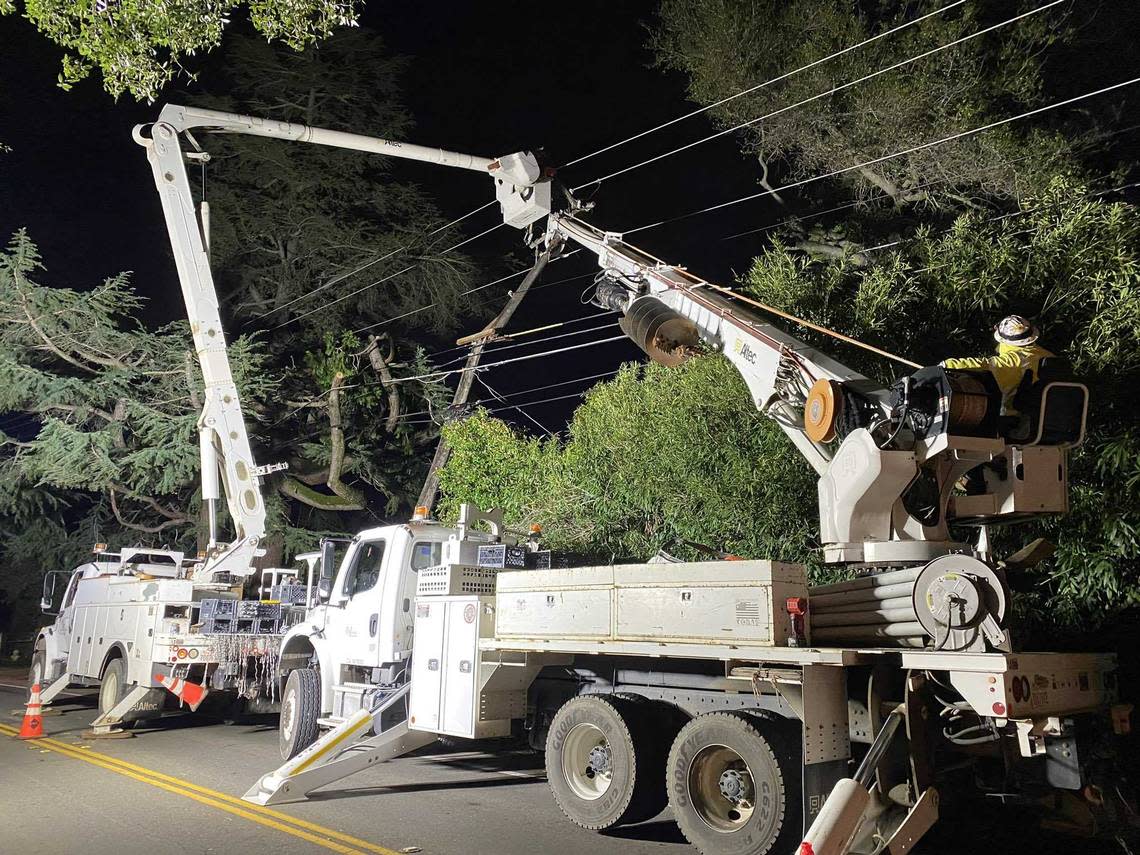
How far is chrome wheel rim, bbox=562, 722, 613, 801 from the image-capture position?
7641 mm

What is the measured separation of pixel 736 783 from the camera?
21.9ft

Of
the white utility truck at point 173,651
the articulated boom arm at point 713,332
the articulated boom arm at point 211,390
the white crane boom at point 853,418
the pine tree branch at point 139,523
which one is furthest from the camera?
the pine tree branch at point 139,523

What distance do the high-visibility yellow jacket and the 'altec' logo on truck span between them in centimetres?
187

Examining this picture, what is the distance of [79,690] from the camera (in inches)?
798

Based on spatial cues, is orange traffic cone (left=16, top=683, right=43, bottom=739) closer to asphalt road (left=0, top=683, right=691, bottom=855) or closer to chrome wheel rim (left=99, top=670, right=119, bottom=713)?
asphalt road (left=0, top=683, right=691, bottom=855)

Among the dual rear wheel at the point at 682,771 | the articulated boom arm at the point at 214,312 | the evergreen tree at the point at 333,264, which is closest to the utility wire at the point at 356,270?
the evergreen tree at the point at 333,264

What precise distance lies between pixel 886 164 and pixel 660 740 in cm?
990

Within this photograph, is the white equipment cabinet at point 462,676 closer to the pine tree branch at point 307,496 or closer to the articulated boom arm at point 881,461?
the articulated boom arm at point 881,461

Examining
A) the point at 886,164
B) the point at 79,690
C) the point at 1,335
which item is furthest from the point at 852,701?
the point at 1,335

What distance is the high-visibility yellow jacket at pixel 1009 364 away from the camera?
6.96m

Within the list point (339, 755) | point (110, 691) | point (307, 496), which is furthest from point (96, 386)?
point (339, 755)

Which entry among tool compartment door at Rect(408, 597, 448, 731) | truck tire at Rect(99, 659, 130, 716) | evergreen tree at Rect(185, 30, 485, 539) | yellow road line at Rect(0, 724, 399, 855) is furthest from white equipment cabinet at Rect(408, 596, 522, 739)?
evergreen tree at Rect(185, 30, 485, 539)

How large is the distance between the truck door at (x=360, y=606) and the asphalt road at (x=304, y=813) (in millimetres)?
1286

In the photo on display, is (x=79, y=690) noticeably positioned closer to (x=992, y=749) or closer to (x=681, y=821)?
(x=681, y=821)
